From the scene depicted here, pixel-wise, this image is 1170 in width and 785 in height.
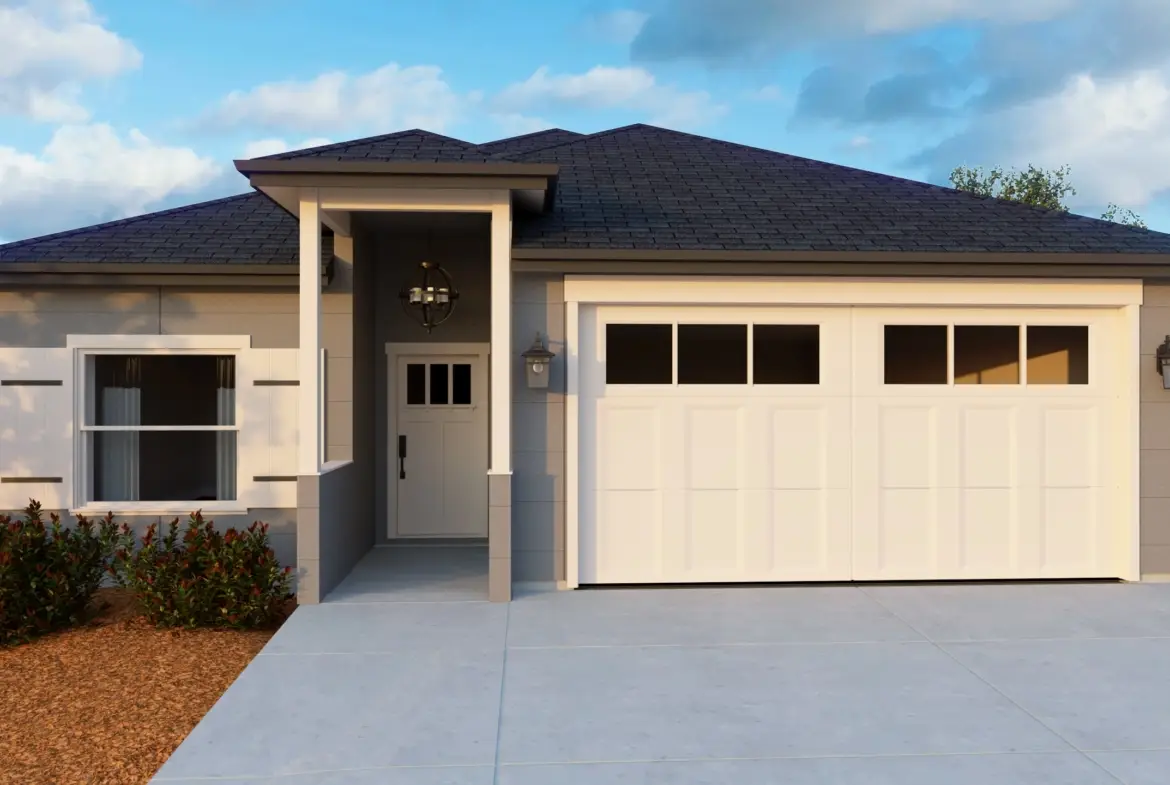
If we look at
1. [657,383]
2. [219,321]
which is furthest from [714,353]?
[219,321]

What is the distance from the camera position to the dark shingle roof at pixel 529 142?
11.2m

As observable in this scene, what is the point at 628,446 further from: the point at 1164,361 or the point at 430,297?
the point at 1164,361

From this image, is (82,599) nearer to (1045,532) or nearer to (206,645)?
(206,645)

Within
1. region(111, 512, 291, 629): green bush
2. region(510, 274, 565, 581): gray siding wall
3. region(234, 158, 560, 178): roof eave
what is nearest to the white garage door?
region(510, 274, 565, 581): gray siding wall

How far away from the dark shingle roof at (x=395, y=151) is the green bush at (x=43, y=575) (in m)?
3.16

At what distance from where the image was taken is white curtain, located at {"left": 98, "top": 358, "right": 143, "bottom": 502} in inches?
320

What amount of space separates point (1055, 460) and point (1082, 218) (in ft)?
8.72

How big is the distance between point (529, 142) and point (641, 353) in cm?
523

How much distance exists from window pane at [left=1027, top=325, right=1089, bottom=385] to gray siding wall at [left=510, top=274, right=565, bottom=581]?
405 centimetres

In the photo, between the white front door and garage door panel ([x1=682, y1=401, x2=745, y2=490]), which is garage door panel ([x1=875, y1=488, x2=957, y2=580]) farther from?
the white front door

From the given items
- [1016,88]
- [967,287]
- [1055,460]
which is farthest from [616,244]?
[1016,88]

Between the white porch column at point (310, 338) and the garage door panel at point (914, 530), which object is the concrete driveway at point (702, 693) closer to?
the garage door panel at point (914, 530)

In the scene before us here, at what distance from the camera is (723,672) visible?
5312mm

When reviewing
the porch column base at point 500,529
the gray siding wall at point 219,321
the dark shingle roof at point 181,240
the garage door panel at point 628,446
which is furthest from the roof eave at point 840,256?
the dark shingle roof at point 181,240
